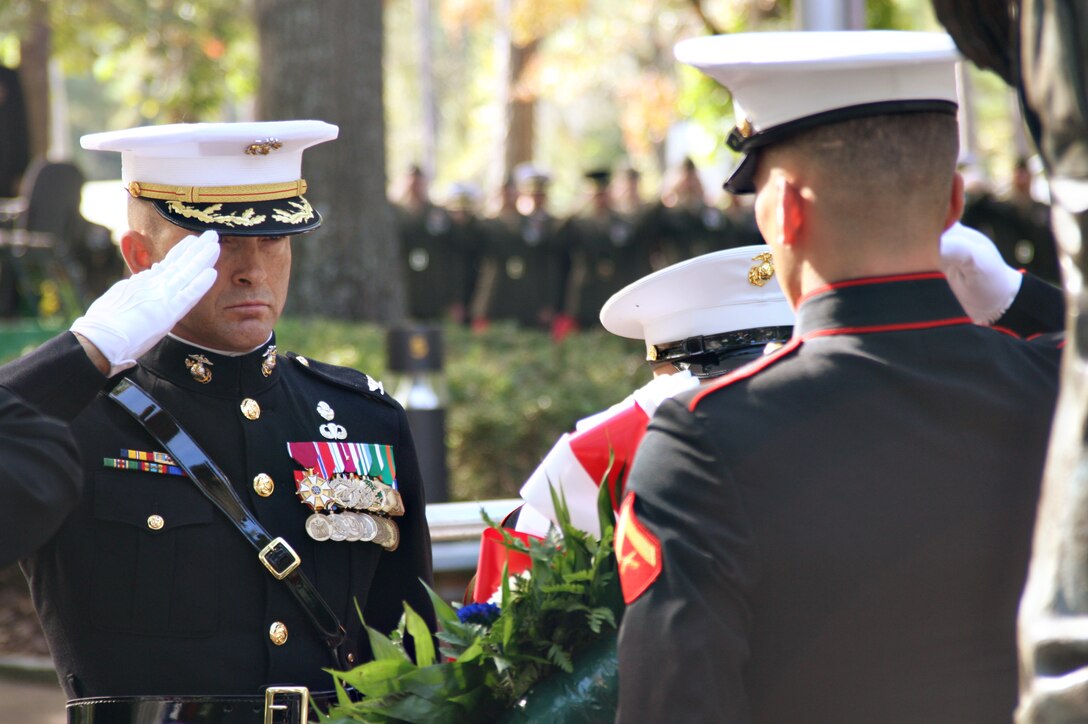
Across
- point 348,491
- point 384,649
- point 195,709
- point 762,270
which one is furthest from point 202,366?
point 762,270

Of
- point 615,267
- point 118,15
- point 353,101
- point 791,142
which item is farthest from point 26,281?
point 791,142

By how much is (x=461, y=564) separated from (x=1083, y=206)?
361cm

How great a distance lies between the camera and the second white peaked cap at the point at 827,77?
186cm

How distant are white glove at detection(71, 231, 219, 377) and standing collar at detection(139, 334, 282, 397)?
0.28 meters

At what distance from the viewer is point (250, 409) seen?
9.70ft

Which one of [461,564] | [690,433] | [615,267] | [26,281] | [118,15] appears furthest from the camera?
[615,267]

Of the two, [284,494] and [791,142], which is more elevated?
[791,142]

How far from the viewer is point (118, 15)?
1423 cm

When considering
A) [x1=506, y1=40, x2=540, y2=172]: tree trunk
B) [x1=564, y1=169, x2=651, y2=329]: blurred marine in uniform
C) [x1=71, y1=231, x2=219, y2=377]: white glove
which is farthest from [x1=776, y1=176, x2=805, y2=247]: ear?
[x1=506, y1=40, x2=540, y2=172]: tree trunk

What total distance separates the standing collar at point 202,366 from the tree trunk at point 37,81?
1220 cm

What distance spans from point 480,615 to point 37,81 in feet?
46.3

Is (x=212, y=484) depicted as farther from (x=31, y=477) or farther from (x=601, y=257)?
(x=601, y=257)

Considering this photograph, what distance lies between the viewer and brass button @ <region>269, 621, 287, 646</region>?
2.73m

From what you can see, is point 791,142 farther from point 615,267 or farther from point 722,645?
point 615,267
